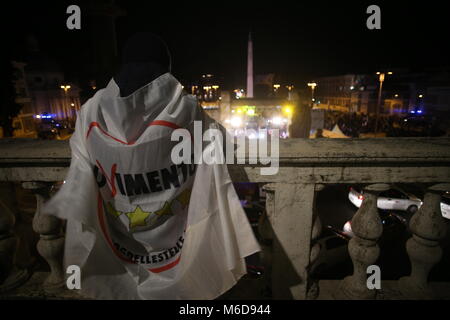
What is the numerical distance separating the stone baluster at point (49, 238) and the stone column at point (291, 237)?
5.14 feet

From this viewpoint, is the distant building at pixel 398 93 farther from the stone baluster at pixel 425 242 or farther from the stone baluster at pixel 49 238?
the stone baluster at pixel 49 238

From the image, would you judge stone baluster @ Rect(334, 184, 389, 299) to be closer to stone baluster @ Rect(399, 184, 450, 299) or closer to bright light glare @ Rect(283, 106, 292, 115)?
stone baluster @ Rect(399, 184, 450, 299)

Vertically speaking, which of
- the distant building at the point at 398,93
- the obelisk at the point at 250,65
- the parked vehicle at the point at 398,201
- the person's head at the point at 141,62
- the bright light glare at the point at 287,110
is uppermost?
the obelisk at the point at 250,65

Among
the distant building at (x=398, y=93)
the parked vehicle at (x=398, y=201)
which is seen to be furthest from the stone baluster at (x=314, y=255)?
the distant building at (x=398, y=93)

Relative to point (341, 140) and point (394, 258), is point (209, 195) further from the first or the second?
point (394, 258)

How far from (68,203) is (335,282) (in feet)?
6.69

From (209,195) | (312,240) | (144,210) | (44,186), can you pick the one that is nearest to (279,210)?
(312,240)

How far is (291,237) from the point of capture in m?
1.93

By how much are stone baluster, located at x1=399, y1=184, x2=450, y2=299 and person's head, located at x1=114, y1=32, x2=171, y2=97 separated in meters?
1.96

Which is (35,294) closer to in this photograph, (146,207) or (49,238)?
(49,238)

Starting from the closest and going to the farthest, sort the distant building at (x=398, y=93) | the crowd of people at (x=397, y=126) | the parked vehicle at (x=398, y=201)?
the parked vehicle at (x=398, y=201), the crowd of people at (x=397, y=126), the distant building at (x=398, y=93)

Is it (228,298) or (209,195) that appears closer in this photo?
(209,195)

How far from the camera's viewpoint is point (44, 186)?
1973mm

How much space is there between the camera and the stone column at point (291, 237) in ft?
6.08
